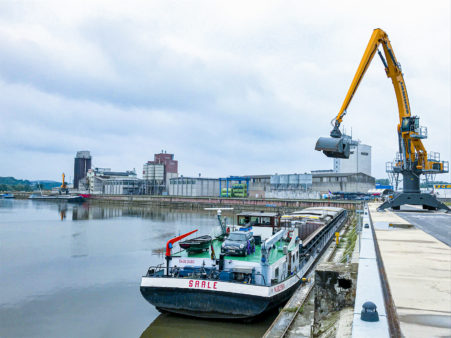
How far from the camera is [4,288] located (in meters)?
22.0

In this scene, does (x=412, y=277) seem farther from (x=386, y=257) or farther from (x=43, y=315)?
(x=43, y=315)

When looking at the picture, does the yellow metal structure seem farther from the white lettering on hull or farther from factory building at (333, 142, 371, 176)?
factory building at (333, 142, 371, 176)

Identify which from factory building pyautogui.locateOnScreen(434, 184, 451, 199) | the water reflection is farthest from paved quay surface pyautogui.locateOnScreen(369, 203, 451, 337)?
factory building pyautogui.locateOnScreen(434, 184, 451, 199)

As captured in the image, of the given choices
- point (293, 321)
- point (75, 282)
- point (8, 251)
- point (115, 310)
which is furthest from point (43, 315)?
point (8, 251)

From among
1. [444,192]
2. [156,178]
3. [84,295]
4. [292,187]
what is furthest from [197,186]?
[84,295]

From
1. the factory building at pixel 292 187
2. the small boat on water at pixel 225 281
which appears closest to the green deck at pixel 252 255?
the small boat on water at pixel 225 281

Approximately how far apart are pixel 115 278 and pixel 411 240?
19562mm

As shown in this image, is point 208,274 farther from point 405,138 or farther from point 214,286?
point 405,138

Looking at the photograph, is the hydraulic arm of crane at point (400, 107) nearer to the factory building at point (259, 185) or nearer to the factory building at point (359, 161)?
the factory building at point (259, 185)

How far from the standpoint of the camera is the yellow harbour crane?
30953 millimetres

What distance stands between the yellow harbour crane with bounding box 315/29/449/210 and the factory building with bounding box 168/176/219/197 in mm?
99958

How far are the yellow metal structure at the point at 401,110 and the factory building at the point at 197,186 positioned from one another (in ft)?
328

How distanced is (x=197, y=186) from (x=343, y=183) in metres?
52.7

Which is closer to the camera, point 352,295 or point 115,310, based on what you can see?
point 352,295
